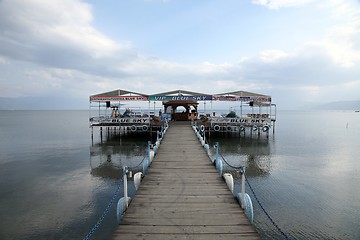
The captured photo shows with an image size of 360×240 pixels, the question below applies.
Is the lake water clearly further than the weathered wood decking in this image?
Yes

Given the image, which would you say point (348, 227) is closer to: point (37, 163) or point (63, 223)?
point (63, 223)

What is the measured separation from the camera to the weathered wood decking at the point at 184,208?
498 centimetres

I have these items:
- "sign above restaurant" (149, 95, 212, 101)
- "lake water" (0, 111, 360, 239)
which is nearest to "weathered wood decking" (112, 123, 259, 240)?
"lake water" (0, 111, 360, 239)

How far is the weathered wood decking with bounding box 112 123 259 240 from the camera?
4.98 m

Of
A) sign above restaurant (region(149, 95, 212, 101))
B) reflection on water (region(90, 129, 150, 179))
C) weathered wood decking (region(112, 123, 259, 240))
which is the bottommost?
reflection on water (region(90, 129, 150, 179))

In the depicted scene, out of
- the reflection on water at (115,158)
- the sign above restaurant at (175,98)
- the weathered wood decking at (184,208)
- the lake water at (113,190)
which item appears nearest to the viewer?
the weathered wood decking at (184,208)

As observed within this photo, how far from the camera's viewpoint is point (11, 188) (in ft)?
39.8

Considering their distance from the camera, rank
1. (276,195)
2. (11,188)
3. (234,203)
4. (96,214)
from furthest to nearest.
A: (11,188) < (276,195) < (96,214) < (234,203)

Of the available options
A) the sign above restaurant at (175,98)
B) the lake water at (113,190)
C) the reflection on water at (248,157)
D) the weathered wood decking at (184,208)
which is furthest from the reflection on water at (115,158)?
the reflection on water at (248,157)

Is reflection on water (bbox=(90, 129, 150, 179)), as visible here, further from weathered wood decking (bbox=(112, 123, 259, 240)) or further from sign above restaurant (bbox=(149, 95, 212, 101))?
weathered wood decking (bbox=(112, 123, 259, 240))

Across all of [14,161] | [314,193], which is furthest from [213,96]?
[14,161]

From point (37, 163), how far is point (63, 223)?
1169 centimetres

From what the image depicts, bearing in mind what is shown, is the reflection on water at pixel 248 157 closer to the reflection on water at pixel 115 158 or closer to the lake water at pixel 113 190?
the lake water at pixel 113 190

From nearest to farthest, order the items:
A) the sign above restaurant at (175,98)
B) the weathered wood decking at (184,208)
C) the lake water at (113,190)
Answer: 1. the weathered wood decking at (184,208)
2. the lake water at (113,190)
3. the sign above restaurant at (175,98)
